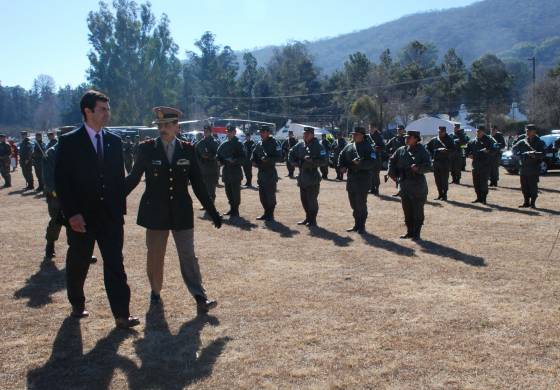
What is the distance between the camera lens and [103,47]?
72.0 m

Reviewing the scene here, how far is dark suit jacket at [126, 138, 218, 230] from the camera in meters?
6.20

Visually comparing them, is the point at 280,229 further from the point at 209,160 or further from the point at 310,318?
the point at 310,318

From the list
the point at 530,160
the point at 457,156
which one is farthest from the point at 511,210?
the point at 457,156

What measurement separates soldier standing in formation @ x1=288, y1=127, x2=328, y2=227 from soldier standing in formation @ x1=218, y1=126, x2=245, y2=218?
51.8 inches

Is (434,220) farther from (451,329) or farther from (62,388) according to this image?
(62,388)

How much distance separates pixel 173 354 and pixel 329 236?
235 inches

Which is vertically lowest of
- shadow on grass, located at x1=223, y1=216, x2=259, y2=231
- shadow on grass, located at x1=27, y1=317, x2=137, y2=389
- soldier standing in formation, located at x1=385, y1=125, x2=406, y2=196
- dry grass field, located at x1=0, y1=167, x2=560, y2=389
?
shadow on grass, located at x1=223, y1=216, x2=259, y2=231

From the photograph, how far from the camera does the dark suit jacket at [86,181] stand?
548cm

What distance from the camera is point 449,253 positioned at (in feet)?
30.2

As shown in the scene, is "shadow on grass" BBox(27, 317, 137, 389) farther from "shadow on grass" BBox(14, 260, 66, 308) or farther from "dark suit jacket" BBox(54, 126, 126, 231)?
"shadow on grass" BBox(14, 260, 66, 308)

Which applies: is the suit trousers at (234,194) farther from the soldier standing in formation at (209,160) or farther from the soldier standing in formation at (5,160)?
the soldier standing in formation at (5,160)

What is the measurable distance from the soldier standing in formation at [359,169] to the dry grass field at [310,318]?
49 cm

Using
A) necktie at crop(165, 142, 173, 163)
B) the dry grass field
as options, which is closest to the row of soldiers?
the dry grass field

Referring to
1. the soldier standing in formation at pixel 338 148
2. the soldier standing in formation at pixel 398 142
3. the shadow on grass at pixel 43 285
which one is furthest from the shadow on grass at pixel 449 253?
the soldier standing in formation at pixel 338 148
